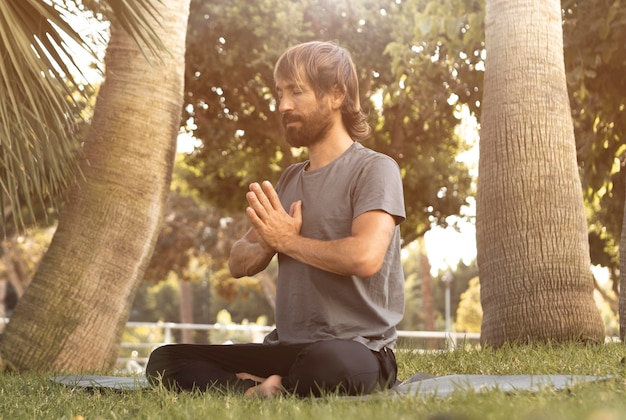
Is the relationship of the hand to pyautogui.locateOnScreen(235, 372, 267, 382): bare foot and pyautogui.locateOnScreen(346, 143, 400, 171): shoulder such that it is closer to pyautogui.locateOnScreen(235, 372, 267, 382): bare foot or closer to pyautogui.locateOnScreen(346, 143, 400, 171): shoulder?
pyautogui.locateOnScreen(346, 143, 400, 171): shoulder

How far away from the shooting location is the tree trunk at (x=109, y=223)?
6547 mm

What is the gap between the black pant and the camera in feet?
11.8

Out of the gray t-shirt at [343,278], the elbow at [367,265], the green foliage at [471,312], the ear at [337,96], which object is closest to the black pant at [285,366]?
the gray t-shirt at [343,278]

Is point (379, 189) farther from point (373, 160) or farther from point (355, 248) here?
point (355, 248)

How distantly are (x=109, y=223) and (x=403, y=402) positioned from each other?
420cm

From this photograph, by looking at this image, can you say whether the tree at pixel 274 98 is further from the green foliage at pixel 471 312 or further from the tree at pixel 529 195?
the green foliage at pixel 471 312

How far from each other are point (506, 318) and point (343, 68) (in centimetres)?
280

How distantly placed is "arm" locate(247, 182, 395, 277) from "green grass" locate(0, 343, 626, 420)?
592 millimetres

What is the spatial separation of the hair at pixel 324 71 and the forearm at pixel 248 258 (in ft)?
2.51

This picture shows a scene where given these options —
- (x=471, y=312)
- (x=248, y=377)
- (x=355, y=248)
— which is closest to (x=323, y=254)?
(x=355, y=248)

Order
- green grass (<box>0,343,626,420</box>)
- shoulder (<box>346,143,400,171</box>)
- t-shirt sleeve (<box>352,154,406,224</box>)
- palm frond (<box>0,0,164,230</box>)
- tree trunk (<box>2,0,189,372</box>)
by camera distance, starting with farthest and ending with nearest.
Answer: tree trunk (<box>2,0,189,372</box>)
palm frond (<box>0,0,164,230</box>)
shoulder (<box>346,143,400,171</box>)
t-shirt sleeve (<box>352,154,406,224</box>)
green grass (<box>0,343,626,420</box>)

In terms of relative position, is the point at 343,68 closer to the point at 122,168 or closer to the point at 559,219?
the point at 559,219

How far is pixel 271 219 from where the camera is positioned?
3.78 meters

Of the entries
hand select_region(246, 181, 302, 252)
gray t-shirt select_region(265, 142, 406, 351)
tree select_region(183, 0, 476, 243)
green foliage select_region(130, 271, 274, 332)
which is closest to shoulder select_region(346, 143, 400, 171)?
gray t-shirt select_region(265, 142, 406, 351)
